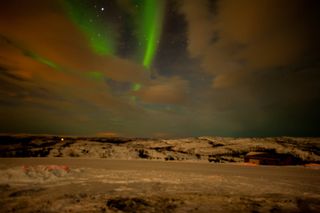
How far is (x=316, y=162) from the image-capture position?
12.5 m

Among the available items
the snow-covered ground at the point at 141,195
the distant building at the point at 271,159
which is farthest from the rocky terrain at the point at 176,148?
the snow-covered ground at the point at 141,195

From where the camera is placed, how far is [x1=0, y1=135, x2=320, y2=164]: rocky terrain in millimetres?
13956

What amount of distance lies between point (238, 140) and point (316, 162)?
494cm

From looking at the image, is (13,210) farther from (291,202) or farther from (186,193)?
(291,202)

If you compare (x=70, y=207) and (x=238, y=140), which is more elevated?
(x=238, y=140)

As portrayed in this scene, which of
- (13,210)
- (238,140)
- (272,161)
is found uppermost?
(238,140)

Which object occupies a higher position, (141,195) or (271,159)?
(271,159)

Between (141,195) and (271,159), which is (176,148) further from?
(141,195)

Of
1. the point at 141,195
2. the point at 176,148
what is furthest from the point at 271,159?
the point at 141,195

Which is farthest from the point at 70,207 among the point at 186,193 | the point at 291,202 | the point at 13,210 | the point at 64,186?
A: the point at 291,202

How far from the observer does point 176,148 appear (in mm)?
16375

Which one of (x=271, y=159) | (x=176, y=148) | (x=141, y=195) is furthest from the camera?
(x=176, y=148)

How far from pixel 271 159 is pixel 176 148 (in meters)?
6.30

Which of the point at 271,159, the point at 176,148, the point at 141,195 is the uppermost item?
the point at 176,148
